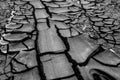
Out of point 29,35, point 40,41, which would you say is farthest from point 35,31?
point 40,41

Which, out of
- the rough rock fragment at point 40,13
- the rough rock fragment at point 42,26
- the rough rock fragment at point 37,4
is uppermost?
the rough rock fragment at point 37,4

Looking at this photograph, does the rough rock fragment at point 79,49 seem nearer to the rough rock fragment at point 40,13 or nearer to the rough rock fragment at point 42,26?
the rough rock fragment at point 42,26

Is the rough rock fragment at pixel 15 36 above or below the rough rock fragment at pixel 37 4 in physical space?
below

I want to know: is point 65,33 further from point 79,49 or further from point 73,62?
point 73,62

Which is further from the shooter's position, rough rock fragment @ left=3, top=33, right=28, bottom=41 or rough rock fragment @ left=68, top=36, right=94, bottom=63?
rough rock fragment @ left=3, top=33, right=28, bottom=41

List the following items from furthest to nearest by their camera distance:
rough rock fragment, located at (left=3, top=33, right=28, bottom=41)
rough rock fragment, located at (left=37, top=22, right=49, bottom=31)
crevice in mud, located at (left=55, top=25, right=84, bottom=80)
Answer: rough rock fragment, located at (left=37, top=22, right=49, bottom=31)
rough rock fragment, located at (left=3, top=33, right=28, bottom=41)
crevice in mud, located at (left=55, top=25, right=84, bottom=80)

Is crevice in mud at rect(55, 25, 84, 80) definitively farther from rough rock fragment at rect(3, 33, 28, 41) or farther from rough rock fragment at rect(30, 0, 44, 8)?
rough rock fragment at rect(30, 0, 44, 8)

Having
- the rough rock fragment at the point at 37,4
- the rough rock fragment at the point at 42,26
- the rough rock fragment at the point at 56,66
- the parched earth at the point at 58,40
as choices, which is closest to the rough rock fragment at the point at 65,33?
the parched earth at the point at 58,40

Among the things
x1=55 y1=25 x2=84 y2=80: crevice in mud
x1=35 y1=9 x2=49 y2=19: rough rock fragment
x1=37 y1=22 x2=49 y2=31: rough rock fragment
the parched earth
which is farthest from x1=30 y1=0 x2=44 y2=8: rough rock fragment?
x1=55 y1=25 x2=84 y2=80: crevice in mud

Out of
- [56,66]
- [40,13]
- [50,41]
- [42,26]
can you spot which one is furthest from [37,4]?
[56,66]
